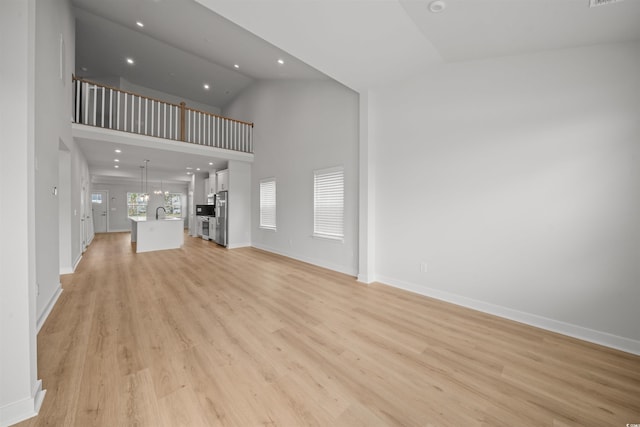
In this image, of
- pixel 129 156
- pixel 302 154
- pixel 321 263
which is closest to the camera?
pixel 321 263

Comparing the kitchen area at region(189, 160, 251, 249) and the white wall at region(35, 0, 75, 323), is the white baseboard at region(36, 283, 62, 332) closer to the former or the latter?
the white wall at region(35, 0, 75, 323)

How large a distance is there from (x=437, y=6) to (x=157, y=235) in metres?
7.57

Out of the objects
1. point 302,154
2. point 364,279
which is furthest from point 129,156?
point 364,279

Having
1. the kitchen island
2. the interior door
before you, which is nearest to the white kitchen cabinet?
the kitchen island

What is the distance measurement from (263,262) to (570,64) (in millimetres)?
5344

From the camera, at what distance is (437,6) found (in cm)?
220

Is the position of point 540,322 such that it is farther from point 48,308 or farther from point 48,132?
point 48,132

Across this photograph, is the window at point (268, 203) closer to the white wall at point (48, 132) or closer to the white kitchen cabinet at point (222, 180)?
the white kitchen cabinet at point (222, 180)

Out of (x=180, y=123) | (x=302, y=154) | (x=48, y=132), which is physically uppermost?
(x=180, y=123)

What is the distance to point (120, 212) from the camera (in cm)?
1140

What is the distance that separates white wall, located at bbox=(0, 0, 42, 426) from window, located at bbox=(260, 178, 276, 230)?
491 cm

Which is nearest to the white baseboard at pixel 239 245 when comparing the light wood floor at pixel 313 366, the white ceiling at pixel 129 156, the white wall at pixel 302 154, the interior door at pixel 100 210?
the white wall at pixel 302 154

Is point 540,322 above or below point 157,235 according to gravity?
below

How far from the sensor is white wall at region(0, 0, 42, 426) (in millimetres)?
1339
